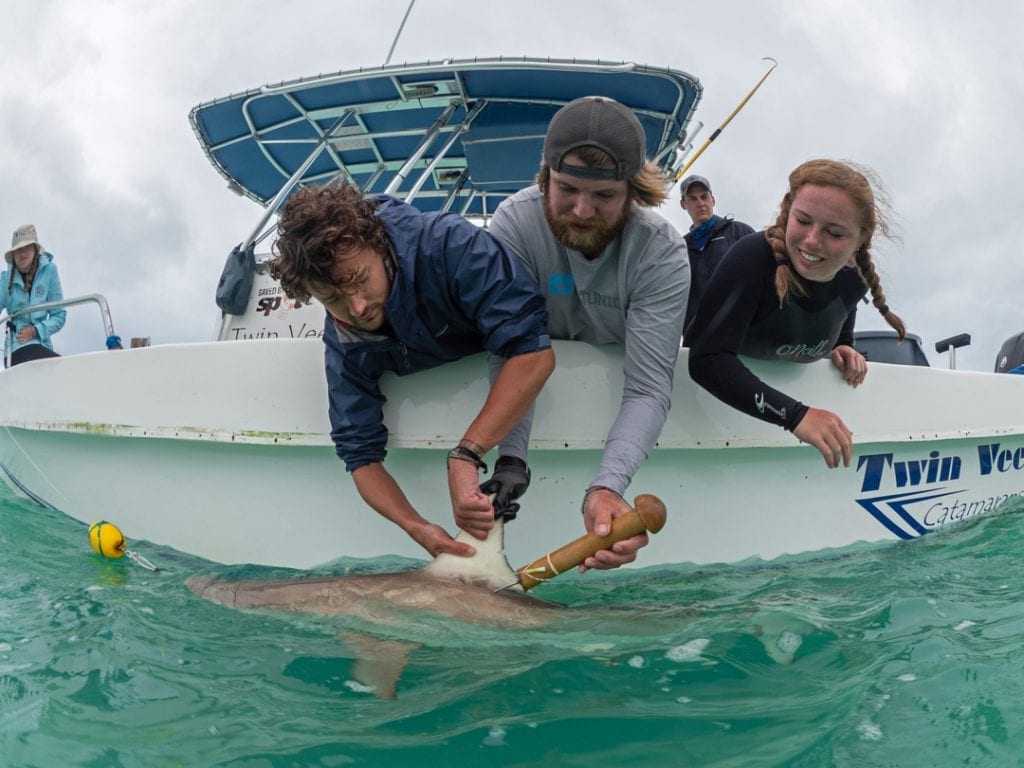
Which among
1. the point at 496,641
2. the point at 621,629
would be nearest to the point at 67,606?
the point at 496,641

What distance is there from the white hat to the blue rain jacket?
4862 millimetres

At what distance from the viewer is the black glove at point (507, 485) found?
2678 mm

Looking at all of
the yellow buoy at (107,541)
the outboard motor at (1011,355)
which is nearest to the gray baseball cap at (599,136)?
the yellow buoy at (107,541)

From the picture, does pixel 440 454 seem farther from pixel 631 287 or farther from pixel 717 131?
pixel 717 131

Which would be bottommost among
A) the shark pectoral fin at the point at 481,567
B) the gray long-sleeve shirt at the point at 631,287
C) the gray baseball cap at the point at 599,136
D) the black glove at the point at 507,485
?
the shark pectoral fin at the point at 481,567

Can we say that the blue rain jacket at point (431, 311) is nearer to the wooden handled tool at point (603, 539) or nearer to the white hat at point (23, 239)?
the wooden handled tool at point (603, 539)

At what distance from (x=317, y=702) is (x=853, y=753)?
1241 millimetres

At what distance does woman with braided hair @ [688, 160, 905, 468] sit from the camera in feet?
9.47

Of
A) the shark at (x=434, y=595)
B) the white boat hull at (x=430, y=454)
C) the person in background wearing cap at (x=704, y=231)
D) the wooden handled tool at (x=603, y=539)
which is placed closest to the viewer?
the wooden handled tool at (x=603, y=539)

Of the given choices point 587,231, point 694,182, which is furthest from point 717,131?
point 587,231

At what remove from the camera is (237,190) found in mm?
7867

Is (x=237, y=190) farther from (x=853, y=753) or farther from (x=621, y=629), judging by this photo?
(x=853, y=753)

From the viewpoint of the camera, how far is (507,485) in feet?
8.93

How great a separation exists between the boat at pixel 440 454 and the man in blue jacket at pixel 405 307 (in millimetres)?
181
